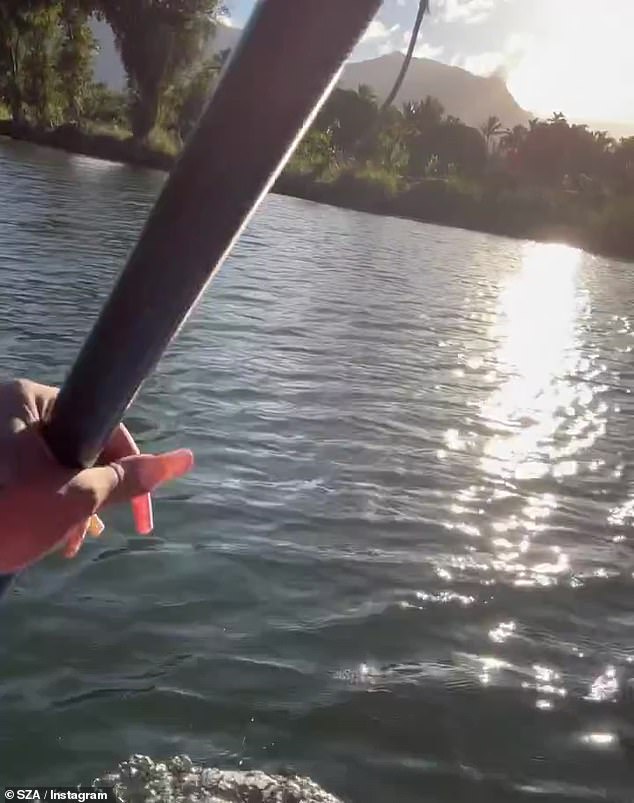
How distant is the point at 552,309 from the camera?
18297 millimetres

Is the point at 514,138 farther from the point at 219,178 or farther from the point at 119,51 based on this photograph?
the point at 219,178

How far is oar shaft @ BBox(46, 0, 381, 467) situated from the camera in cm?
64

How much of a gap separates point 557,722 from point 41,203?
1958 cm

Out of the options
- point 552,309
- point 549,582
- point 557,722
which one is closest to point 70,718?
point 557,722

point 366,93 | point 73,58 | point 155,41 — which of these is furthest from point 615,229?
point 366,93

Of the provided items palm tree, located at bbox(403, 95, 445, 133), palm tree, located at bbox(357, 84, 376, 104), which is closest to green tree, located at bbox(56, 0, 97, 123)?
palm tree, located at bbox(403, 95, 445, 133)

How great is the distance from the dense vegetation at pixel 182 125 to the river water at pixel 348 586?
25941 millimetres

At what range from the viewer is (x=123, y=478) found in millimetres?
1019

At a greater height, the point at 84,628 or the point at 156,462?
the point at 156,462

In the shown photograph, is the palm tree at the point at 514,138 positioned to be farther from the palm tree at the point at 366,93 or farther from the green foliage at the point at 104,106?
the green foliage at the point at 104,106

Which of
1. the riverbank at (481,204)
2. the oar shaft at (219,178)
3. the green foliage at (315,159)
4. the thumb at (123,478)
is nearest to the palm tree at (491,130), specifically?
the green foliage at (315,159)

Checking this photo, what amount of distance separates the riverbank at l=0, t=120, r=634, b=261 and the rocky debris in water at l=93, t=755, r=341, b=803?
37788 millimetres

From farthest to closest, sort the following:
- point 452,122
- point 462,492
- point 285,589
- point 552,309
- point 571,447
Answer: point 452,122, point 552,309, point 571,447, point 462,492, point 285,589

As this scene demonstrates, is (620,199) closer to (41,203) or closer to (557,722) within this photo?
(41,203)
